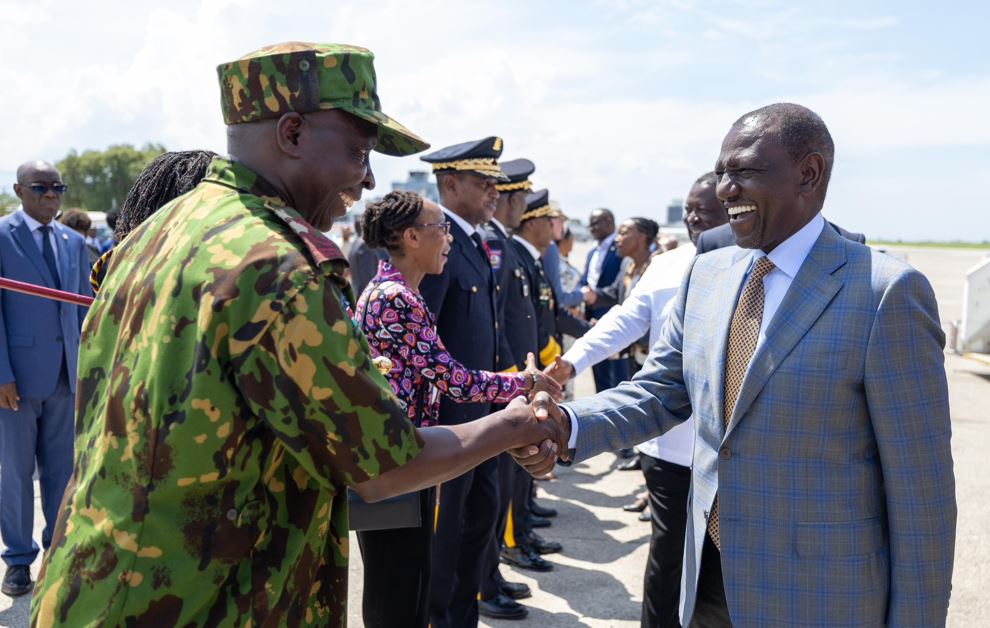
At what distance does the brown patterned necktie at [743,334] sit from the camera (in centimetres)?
241

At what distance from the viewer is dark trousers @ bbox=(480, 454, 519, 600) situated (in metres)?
4.74

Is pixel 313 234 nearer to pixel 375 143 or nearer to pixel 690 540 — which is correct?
pixel 375 143

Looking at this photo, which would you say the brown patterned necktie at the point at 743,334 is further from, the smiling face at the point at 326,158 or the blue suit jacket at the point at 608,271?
the blue suit jacket at the point at 608,271

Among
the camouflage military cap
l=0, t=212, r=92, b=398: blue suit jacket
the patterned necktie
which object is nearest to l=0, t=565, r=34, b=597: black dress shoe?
l=0, t=212, r=92, b=398: blue suit jacket

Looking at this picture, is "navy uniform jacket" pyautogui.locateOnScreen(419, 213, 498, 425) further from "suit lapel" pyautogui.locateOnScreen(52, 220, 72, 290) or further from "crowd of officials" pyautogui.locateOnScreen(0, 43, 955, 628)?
"suit lapel" pyautogui.locateOnScreen(52, 220, 72, 290)

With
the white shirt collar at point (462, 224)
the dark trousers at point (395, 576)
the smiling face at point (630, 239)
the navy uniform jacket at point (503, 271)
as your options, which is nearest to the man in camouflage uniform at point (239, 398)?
the dark trousers at point (395, 576)

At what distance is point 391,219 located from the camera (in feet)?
13.0

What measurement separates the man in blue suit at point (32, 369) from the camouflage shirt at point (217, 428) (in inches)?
144

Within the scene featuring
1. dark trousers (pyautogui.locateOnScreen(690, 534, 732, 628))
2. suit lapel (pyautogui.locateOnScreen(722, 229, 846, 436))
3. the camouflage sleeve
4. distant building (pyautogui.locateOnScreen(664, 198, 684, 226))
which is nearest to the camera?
the camouflage sleeve

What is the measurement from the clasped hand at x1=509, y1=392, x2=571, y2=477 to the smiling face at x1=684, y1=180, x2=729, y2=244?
2.13 metres

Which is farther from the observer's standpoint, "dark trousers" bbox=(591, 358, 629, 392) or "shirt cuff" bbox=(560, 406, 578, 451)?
"dark trousers" bbox=(591, 358, 629, 392)

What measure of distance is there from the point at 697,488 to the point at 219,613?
57.8 inches

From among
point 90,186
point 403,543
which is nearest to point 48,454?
point 403,543

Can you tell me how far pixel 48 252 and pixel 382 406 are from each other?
4.29 m
